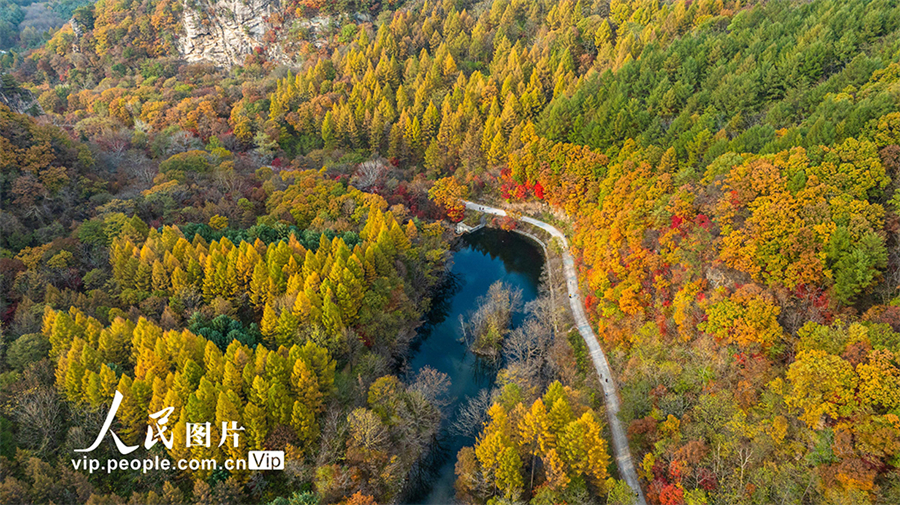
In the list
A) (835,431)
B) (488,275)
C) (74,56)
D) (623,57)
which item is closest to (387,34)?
(623,57)

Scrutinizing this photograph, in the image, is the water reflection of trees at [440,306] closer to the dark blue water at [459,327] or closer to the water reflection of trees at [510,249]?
the dark blue water at [459,327]

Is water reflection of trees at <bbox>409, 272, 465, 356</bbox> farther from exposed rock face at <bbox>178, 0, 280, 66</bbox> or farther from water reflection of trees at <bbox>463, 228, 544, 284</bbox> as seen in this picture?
exposed rock face at <bbox>178, 0, 280, 66</bbox>

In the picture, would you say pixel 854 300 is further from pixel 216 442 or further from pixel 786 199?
pixel 216 442

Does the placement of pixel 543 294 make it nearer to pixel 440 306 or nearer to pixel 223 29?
pixel 440 306

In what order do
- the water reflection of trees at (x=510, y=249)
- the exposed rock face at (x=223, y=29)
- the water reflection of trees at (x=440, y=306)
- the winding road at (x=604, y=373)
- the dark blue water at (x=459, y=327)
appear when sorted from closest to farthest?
the winding road at (x=604, y=373)
the dark blue water at (x=459, y=327)
the water reflection of trees at (x=440, y=306)
the water reflection of trees at (x=510, y=249)
the exposed rock face at (x=223, y=29)

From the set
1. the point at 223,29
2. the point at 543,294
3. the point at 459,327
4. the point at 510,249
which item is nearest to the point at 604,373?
the point at 543,294

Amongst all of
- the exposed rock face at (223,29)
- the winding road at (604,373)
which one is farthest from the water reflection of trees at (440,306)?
the exposed rock face at (223,29)

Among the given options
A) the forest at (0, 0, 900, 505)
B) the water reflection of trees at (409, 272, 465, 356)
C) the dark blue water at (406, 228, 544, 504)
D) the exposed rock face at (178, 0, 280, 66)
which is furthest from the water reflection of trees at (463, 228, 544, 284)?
the exposed rock face at (178, 0, 280, 66)
